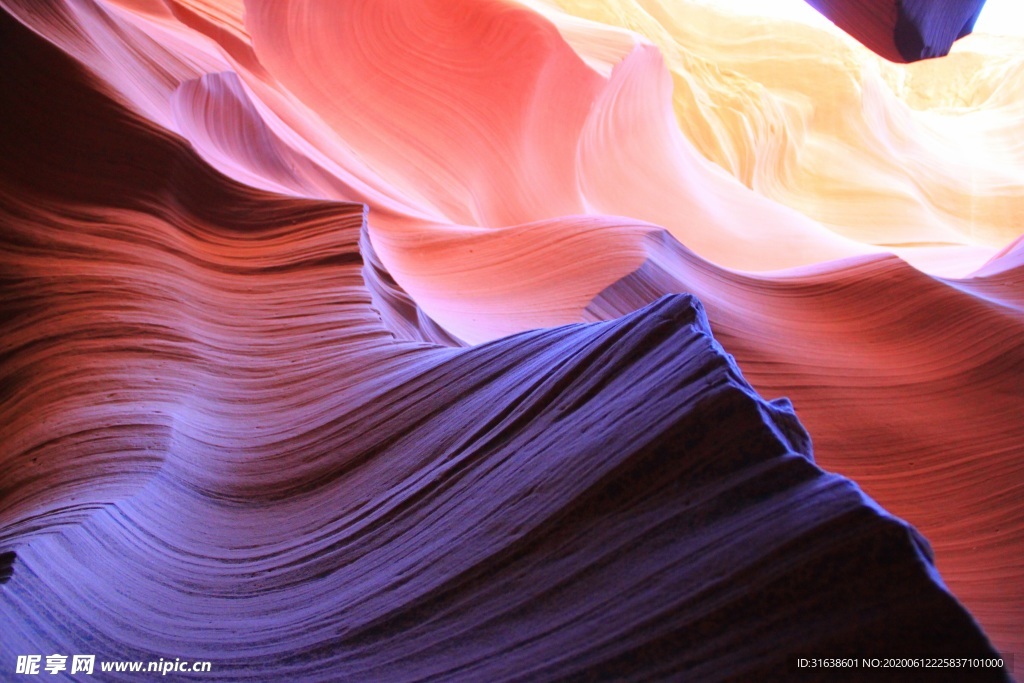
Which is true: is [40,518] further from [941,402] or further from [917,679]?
[941,402]

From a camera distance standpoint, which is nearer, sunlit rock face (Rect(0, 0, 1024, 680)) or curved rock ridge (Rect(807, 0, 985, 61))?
sunlit rock face (Rect(0, 0, 1024, 680))

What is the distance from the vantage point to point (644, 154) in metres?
5.71

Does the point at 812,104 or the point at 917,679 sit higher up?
the point at 812,104

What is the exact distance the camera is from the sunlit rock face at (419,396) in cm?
93

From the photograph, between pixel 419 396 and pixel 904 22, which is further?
pixel 904 22

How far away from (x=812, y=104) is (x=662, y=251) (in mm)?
6428

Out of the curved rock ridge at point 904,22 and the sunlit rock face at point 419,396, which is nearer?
the sunlit rock face at point 419,396

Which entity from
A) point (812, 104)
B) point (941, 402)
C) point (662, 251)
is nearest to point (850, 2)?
point (662, 251)

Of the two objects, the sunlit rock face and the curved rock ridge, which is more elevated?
the curved rock ridge

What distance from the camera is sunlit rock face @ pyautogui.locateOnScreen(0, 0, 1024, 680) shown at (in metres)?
0.93

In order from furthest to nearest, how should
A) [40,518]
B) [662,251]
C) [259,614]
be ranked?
1. [662,251]
2. [40,518]
3. [259,614]

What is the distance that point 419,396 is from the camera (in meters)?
1.56

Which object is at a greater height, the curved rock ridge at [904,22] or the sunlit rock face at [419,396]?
the curved rock ridge at [904,22]

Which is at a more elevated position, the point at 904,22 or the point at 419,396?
the point at 904,22
